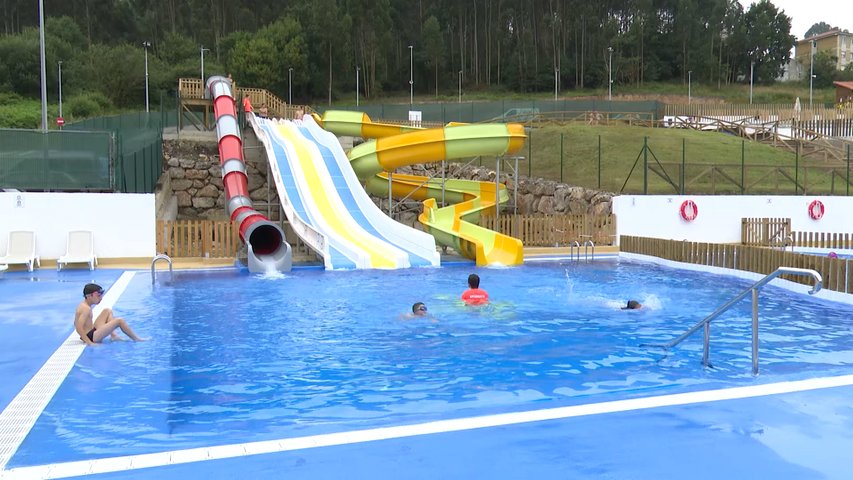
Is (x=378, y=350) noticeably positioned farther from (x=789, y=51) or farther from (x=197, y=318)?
(x=789, y=51)

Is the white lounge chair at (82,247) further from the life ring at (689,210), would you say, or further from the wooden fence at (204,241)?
the life ring at (689,210)

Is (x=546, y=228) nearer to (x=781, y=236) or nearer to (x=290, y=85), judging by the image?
(x=781, y=236)

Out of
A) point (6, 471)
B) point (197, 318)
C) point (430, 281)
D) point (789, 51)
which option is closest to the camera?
point (6, 471)

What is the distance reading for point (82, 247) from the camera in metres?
17.2

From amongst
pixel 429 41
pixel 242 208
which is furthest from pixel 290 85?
pixel 242 208

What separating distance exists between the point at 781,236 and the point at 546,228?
26.6ft

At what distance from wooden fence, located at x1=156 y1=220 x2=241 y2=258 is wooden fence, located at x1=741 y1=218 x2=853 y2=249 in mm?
17029

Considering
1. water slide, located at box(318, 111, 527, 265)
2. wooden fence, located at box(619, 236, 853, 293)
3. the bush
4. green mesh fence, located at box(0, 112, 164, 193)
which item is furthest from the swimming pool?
the bush

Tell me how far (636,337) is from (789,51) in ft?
327

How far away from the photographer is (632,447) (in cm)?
548

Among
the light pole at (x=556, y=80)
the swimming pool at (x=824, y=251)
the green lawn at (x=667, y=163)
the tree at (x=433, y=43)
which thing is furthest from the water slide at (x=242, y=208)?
the light pole at (x=556, y=80)

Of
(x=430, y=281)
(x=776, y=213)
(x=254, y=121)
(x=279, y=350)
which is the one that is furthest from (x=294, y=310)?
(x=776, y=213)

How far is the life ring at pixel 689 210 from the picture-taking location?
2419cm

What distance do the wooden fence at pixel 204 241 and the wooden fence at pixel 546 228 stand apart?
812 centimetres
